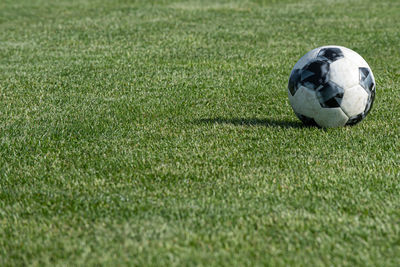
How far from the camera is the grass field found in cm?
321

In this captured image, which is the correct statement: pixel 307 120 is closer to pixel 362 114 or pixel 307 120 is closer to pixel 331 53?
pixel 362 114

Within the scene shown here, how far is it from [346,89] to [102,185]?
98.9 inches

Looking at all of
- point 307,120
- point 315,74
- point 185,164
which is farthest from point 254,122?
point 185,164

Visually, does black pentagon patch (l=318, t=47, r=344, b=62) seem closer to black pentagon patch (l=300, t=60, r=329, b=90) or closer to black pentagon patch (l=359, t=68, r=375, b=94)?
black pentagon patch (l=300, t=60, r=329, b=90)

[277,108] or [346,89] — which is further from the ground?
[346,89]

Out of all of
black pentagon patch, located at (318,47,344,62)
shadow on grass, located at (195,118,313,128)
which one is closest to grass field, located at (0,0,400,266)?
shadow on grass, located at (195,118,313,128)

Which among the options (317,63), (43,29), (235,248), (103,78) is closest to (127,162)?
(235,248)

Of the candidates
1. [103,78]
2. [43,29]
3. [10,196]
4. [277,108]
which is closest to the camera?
[10,196]

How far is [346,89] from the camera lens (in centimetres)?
502

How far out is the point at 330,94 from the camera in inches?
198

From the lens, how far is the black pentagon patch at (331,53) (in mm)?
5141

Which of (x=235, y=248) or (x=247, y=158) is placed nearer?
(x=235, y=248)

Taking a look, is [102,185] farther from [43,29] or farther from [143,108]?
[43,29]

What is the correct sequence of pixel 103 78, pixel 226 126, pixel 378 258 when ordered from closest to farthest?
pixel 378 258 < pixel 226 126 < pixel 103 78
